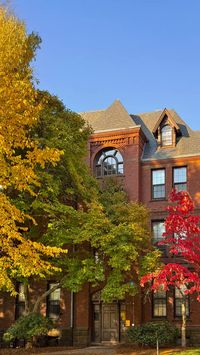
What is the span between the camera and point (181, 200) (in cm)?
2073

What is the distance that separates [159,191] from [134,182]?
156 centimetres

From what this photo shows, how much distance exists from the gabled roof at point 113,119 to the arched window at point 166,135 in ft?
6.74

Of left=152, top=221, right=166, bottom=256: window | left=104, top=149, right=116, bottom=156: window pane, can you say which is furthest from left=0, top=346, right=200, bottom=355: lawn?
left=104, top=149, right=116, bottom=156: window pane

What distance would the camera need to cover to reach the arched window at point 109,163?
28438 millimetres

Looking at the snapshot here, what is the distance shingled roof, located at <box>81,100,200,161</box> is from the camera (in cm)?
2784

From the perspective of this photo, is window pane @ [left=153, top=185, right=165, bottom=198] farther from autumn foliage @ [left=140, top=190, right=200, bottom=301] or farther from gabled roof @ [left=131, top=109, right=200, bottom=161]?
autumn foliage @ [left=140, top=190, right=200, bottom=301]

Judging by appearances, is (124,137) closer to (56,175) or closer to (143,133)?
(143,133)

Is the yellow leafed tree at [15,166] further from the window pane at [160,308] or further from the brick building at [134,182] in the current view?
the window pane at [160,308]

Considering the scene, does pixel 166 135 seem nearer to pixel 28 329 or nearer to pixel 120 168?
pixel 120 168

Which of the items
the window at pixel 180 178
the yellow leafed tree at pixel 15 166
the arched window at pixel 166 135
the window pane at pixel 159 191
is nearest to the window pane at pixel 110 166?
the window pane at pixel 159 191

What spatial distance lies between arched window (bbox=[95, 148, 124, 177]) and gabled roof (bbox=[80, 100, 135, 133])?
1.47 metres

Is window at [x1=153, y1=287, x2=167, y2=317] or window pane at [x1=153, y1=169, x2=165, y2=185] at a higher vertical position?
window pane at [x1=153, y1=169, x2=165, y2=185]

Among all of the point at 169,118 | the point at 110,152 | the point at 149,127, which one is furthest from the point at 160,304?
the point at 149,127

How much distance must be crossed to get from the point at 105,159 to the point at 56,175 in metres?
6.99
